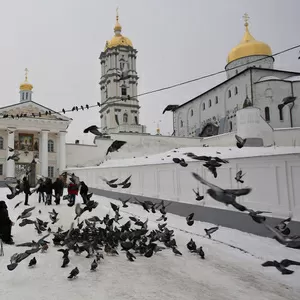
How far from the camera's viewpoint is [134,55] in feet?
197

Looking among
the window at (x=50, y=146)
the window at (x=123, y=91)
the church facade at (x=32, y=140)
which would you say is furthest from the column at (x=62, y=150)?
the window at (x=123, y=91)

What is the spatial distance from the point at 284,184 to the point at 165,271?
3.98 metres

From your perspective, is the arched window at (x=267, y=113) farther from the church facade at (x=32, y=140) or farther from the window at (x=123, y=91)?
the church facade at (x=32, y=140)

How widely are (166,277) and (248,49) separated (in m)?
51.5

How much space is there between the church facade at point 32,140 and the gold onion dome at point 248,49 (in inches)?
1200

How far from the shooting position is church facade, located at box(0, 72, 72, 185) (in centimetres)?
3847

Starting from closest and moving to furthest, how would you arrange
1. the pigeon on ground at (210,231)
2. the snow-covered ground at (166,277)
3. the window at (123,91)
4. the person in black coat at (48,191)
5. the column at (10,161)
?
the snow-covered ground at (166,277) → the pigeon on ground at (210,231) → the person in black coat at (48,191) → the column at (10,161) → the window at (123,91)

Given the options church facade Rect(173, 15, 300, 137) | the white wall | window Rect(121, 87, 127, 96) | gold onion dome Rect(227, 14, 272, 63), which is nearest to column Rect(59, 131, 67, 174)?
window Rect(121, 87, 127, 96)

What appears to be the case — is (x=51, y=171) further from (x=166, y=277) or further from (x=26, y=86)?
(x=166, y=277)

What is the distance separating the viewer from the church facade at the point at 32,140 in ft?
126

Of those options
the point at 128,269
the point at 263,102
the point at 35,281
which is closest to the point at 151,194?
the point at 128,269

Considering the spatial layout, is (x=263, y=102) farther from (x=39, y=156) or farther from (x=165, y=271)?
(x=165, y=271)

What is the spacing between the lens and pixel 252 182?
29.0ft

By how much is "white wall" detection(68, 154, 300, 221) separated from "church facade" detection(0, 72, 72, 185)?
1099 inches
